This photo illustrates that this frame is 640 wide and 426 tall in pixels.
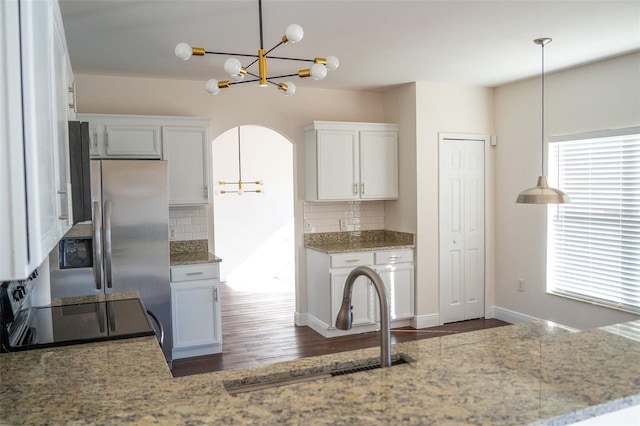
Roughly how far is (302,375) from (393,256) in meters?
3.98

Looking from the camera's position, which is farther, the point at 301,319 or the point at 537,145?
the point at 301,319

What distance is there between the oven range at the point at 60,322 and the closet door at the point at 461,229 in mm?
3784

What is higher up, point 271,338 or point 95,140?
point 95,140

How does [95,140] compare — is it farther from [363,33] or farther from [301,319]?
[301,319]

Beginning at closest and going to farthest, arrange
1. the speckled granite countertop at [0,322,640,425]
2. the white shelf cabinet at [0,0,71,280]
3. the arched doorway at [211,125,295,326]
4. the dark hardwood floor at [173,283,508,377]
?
the white shelf cabinet at [0,0,71,280] → the speckled granite countertop at [0,322,640,425] → the dark hardwood floor at [173,283,508,377] → the arched doorway at [211,125,295,326]

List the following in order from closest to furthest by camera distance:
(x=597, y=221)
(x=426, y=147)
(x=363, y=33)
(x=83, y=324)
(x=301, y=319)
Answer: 1. (x=83, y=324)
2. (x=363, y=33)
3. (x=597, y=221)
4. (x=426, y=147)
5. (x=301, y=319)

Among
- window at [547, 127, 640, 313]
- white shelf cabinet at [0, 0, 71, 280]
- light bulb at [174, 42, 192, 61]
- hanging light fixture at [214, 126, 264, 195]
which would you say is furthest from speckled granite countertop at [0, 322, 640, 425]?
hanging light fixture at [214, 126, 264, 195]

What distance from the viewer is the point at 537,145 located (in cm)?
523

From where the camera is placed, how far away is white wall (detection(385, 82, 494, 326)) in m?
5.40

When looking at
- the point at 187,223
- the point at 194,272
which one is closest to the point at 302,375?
the point at 194,272

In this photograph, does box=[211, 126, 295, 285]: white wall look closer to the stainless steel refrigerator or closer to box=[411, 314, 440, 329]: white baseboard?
box=[411, 314, 440, 329]: white baseboard

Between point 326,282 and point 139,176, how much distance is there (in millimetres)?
2131

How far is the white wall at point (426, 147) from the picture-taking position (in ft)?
17.7

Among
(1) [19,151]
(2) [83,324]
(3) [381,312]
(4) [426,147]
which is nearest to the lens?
(1) [19,151]
